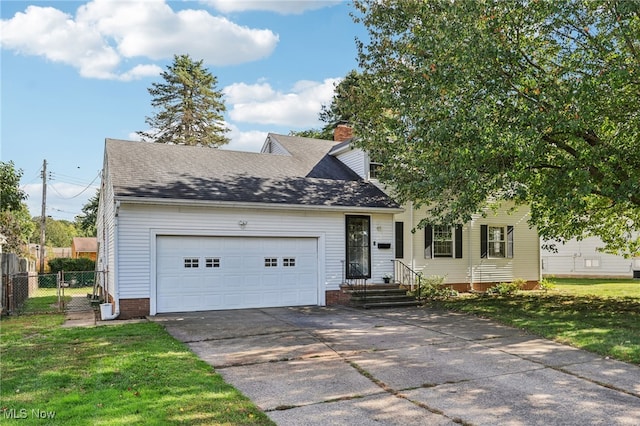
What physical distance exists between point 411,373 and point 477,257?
12.3 metres

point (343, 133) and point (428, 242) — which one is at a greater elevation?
point (343, 133)

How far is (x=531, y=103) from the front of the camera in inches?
394

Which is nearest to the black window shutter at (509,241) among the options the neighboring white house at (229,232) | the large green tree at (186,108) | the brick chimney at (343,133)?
the neighboring white house at (229,232)

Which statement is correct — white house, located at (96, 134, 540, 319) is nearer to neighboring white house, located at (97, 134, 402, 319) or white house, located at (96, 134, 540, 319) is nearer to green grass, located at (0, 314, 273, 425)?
neighboring white house, located at (97, 134, 402, 319)

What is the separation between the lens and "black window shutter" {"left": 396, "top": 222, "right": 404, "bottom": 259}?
1583 cm

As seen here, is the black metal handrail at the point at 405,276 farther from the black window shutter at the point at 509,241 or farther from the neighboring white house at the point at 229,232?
the black window shutter at the point at 509,241

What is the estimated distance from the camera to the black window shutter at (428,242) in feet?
55.4

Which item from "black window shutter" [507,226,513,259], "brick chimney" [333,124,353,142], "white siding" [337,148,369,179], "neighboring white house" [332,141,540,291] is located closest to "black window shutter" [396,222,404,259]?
"neighboring white house" [332,141,540,291]

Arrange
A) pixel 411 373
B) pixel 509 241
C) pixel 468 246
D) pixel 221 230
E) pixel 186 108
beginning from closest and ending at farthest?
pixel 411 373
pixel 221 230
pixel 468 246
pixel 509 241
pixel 186 108

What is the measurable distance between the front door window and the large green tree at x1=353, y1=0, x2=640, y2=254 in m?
3.23

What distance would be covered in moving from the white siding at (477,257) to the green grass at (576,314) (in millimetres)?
1183


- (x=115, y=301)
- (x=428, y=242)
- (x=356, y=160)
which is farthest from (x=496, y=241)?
(x=115, y=301)

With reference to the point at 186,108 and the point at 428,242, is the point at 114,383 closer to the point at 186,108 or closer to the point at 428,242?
the point at 428,242

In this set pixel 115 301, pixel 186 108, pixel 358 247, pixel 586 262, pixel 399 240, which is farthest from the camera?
pixel 186 108
